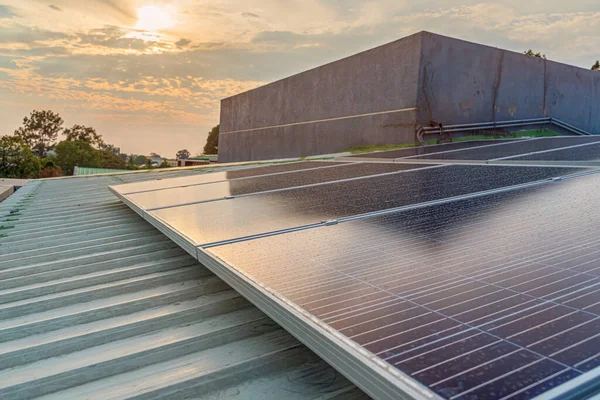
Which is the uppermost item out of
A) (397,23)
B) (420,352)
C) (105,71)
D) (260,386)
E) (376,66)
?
(105,71)

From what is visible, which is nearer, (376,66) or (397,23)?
(376,66)

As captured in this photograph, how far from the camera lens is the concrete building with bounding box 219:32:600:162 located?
1323cm

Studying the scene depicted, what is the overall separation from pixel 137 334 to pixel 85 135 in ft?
429

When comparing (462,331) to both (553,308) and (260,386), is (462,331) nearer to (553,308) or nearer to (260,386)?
(553,308)

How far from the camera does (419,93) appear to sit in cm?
1302

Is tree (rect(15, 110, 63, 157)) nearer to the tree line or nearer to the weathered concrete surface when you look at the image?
the tree line

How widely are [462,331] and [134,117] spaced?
6826cm

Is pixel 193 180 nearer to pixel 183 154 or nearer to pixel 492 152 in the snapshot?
pixel 492 152

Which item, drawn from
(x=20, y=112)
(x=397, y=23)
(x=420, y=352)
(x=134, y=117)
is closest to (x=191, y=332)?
(x=420, y=352)

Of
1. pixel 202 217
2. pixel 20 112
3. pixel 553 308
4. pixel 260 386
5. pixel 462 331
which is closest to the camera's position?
pixel 462 331

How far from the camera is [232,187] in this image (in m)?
5.91

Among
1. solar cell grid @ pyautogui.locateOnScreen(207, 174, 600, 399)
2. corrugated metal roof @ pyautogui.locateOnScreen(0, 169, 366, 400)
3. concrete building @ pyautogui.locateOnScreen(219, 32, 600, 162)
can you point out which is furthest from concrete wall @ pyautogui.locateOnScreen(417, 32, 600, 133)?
corrugated metal roof @ pyautogui.locateOnScreen(0, 169, 366, 400)

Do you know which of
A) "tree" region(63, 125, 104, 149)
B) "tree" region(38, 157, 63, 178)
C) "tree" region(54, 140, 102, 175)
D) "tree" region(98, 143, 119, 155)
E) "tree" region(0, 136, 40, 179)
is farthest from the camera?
"tree" region(98, 143, 119, 155)

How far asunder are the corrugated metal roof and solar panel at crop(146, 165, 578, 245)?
45cm
